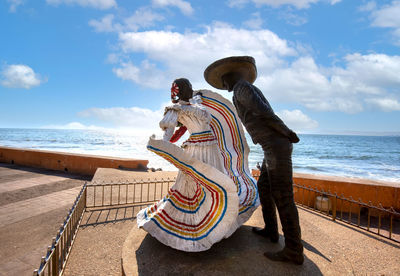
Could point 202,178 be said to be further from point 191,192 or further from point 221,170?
point 191,192

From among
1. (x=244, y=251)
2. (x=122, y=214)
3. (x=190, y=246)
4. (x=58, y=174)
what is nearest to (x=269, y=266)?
(x=244, y=251)

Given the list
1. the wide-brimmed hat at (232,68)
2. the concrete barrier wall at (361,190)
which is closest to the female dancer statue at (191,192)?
the wide-brimmed hat at (232,68)

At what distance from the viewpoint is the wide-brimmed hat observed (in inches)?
110

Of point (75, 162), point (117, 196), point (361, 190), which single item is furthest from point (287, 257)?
point (75, 162)

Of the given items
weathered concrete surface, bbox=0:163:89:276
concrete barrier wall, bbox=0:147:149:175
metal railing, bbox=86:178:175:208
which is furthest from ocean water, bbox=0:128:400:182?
metal railing, bbox=86:178:175:208

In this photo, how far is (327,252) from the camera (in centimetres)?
303

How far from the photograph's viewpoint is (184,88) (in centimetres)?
274

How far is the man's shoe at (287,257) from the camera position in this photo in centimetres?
254

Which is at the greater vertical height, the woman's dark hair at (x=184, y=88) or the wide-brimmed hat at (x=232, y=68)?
the wide-brimmed hat at (x=232, y=68)

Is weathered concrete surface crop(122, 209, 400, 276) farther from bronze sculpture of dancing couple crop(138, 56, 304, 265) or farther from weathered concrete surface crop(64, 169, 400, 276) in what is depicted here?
bronze sculpture of dancing couple crop(138, 56, 304, 265)

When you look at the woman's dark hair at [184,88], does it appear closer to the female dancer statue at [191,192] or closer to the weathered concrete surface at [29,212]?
the female dancer statue at [191,192]

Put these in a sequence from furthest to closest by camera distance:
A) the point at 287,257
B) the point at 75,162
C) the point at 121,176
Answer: the point at 75,162
the point at 121,176
the point at 287,257

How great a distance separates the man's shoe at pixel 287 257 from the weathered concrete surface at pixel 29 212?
10.8 ft

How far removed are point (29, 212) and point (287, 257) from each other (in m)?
5.77
